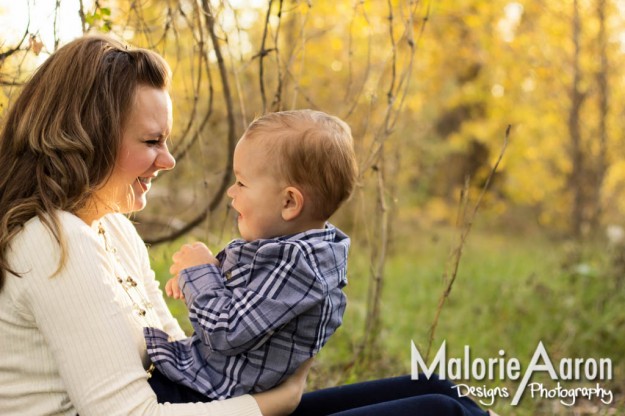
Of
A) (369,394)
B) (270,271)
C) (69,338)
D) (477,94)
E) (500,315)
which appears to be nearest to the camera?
(69,338)

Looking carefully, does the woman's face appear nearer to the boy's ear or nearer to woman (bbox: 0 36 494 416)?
woman (bbox: 0 36 494 416)

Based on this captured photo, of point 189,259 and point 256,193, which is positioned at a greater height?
point 256,193

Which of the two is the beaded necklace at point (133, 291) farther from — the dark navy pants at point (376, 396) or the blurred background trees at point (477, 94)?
the blurred background trees at point (477, 94)

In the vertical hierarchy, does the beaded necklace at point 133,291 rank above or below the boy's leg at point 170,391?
above

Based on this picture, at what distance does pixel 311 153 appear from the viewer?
5.84 ft

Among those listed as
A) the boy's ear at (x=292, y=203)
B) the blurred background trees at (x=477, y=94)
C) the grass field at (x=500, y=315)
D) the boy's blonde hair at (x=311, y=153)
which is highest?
the boy's blonde hair at (x=311, y=153)

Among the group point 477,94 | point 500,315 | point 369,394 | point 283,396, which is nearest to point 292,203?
point 283,396

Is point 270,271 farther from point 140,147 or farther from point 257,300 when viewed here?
point 140,147

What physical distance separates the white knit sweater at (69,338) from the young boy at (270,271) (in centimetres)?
10

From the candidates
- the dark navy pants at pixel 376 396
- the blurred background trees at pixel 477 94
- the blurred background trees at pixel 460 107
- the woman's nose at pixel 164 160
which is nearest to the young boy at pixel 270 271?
the woman's nose at pixel 164 160

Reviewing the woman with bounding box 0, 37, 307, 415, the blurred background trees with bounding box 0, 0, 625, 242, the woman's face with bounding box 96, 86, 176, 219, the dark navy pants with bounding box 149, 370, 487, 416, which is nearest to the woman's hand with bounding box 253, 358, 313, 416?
the woman with bounding box 0, 37, 307, 415

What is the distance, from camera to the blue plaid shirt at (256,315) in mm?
1647

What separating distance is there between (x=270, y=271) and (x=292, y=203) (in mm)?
191

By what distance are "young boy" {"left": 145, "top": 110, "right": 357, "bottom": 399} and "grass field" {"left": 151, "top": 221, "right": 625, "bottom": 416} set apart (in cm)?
173
